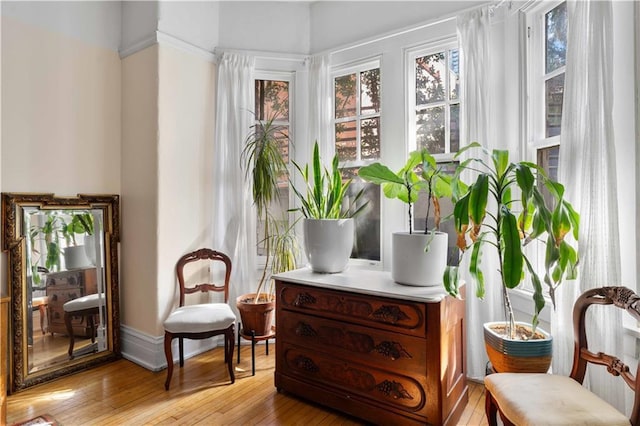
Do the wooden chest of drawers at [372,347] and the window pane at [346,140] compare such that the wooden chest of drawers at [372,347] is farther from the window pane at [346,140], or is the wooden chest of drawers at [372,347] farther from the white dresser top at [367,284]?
the window pane at [346,140]

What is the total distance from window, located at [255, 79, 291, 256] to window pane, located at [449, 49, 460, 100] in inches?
58.6

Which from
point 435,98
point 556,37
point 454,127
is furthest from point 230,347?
point 556,37

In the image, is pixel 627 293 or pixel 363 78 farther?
pixel 363 78

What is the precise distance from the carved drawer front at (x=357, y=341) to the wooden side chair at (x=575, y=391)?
39 cm

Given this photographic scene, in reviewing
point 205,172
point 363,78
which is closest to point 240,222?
point 205,172

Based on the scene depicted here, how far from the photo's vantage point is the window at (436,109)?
2.67 m

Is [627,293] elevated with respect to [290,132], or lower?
lower

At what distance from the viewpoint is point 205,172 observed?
123 inches

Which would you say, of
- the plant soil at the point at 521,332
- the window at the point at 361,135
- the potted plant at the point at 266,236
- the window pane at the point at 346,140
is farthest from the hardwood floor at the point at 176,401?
the window pane at the point at 346,140

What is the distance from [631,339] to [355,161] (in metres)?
2.17

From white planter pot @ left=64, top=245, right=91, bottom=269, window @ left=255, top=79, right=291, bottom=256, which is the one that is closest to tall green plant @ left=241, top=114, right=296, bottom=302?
window @ left=255, top=79, right=291, bottom=256

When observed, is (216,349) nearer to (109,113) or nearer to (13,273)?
(13,273)

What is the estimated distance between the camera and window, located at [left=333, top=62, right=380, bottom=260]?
9.99ft

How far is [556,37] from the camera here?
2.18 meters
